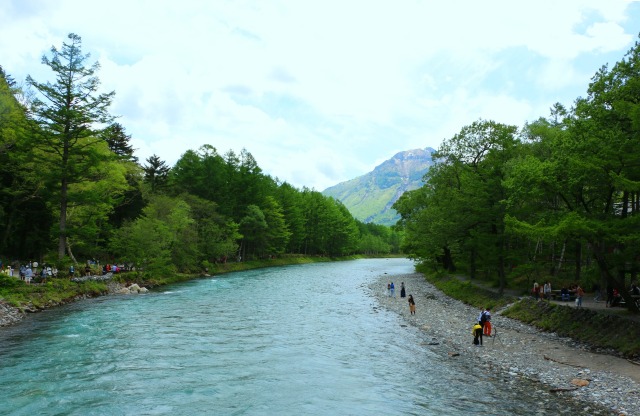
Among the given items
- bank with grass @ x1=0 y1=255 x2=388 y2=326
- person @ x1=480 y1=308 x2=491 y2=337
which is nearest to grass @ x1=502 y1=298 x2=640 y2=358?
person @ x1=480 y1=308 x2=491 y2=337

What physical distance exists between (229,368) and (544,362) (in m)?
14.3

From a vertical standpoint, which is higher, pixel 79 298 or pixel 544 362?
pixel 79 298

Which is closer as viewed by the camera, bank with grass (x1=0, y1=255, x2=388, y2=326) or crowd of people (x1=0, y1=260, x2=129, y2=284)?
bank with grass (x1=0, y1=255, x2=388, y2=326)

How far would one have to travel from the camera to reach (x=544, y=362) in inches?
767

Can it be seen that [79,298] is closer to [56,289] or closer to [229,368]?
[56,289]

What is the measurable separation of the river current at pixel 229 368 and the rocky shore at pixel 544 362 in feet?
4.28

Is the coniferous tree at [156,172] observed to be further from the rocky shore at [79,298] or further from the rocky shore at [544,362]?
the rocky shore at [544,362]

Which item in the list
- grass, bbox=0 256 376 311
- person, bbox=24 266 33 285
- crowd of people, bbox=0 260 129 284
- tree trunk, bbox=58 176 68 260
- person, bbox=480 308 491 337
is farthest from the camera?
tree trunk, bbox=58 176 68 260

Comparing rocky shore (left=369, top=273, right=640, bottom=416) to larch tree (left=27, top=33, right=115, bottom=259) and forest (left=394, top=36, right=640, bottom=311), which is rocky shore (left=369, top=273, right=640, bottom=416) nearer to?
forest (left=394, top=36, right=640, bottom=311)

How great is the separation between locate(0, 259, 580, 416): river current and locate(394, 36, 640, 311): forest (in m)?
10.6

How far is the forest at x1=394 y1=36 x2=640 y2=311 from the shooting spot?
21109 mm

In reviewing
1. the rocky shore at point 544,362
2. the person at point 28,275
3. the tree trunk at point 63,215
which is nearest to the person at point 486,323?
the rocky shore at point 544,362

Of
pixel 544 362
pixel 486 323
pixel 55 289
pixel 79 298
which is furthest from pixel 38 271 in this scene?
pixel 544 362

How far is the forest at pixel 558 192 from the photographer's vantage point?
831 inches
